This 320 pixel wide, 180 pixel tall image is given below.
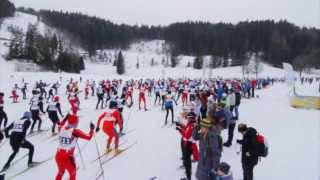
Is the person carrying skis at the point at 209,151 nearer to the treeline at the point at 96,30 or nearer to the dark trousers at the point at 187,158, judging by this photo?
the dark trousers at the point at 187,158

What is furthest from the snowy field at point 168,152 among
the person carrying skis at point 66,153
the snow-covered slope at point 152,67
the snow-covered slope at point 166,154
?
the snow-covered slope at point 152,67

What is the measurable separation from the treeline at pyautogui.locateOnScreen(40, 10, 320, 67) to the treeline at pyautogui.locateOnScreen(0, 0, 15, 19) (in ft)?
50.8

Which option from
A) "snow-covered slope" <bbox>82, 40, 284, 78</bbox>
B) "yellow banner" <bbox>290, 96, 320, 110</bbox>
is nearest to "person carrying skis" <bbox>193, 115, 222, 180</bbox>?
"yellow banner" <bbox>290, 96, 320, 110</bbox>

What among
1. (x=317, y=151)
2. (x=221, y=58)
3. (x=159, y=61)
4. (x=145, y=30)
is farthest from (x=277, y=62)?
(x=317, y=151)

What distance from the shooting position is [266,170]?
8.26 metres

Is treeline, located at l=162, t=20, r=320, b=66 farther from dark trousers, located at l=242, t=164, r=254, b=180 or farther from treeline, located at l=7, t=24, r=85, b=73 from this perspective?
dark trousers, located at l=242, t=164, r=254, b=180

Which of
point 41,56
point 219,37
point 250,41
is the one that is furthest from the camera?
point 219,37

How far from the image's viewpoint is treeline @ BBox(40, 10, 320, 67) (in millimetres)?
114875

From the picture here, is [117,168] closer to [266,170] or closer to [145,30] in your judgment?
[266,170]

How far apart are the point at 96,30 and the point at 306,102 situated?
399 feet

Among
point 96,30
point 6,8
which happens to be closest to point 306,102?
point 96,30

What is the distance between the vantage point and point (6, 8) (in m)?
122

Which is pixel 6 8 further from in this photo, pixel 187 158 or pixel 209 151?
pixel 209 151

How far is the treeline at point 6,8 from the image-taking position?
387ft
